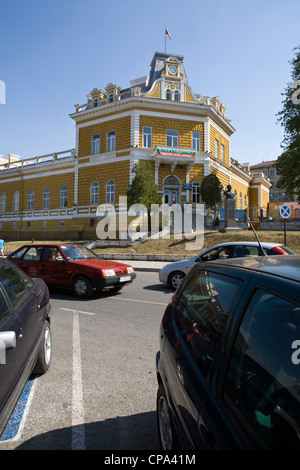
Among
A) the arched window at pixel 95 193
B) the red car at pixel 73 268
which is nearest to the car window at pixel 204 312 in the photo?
the red car at pixel 73 268

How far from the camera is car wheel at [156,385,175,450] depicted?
6.17 ft

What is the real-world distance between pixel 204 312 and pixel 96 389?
1.91 m

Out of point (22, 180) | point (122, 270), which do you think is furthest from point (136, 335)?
point (22, 180)

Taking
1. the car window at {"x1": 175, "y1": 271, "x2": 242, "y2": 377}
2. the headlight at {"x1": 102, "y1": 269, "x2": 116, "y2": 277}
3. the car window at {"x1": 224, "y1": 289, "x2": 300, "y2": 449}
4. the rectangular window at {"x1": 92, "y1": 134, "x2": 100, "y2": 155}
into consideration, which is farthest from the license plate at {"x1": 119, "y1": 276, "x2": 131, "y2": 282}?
the rectangular window at {"x1": 92, "y1": 134, "x2": 100, "y2": 155}

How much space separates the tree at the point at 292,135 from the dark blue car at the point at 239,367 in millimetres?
23136

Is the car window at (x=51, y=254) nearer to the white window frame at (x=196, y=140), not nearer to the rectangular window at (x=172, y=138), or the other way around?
the rectangular window at (x=172, y=138)

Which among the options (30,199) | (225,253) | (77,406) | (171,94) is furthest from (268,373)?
(30,199)

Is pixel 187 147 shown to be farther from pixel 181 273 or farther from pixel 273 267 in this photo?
pixel 273 267

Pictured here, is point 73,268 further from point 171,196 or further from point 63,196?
point 63,196

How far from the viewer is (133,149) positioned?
27844 mm

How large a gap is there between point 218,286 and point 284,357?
736 mm

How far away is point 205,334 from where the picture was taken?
1.82 meters

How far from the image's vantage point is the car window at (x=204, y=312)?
1.69 meters

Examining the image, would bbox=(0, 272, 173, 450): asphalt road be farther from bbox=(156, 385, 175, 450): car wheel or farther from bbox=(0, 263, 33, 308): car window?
bbox=(0, 263, 33, 308): car window
